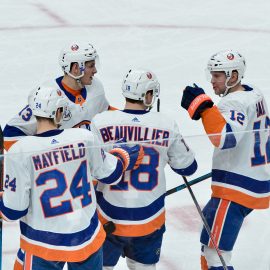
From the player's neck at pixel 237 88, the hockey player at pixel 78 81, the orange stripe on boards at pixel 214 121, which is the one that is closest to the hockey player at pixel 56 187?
the orange stripe on boards at pixel 214 121

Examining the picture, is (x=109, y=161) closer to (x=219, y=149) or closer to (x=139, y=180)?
(x=139, y=180)

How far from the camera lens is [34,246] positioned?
3018 millimetres

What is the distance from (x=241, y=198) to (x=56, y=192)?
837mm

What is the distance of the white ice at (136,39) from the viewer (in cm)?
638

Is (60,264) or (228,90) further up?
(228,90)

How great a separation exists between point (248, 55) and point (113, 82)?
122 cm

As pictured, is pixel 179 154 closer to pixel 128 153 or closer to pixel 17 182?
pixel 128 153

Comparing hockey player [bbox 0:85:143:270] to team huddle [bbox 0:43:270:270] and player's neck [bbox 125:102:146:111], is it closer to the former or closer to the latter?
team huddle [bbox 0:43:270:270]

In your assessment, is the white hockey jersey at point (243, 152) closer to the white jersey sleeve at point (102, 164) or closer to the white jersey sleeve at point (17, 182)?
the white jersey sleeve at point (102, 164)

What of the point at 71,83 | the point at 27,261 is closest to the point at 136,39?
the point at 71,83

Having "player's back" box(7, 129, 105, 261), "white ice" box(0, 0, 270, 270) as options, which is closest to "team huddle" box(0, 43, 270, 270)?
"player's back" box(7, 129, 105, 261)

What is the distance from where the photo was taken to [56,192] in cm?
295

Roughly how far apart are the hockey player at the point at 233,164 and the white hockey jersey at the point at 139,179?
0.16 m

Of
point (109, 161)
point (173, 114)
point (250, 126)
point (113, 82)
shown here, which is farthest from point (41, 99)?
point (113, 82)
